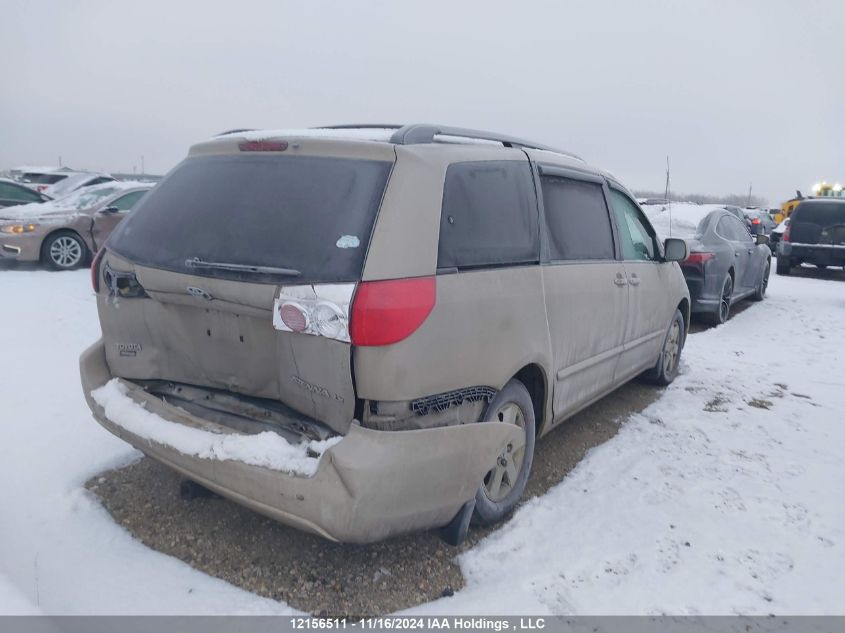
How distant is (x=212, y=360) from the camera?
8.82 ft

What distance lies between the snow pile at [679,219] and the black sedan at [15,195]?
1213 centimetres

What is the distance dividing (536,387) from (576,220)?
1.10m

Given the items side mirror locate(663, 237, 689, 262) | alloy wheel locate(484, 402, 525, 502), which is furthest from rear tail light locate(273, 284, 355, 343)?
side mirror locate(663, 237, 689, 262)

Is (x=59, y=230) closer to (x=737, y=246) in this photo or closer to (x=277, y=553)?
(x=277, y=553)

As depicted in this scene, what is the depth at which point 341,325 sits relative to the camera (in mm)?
2289

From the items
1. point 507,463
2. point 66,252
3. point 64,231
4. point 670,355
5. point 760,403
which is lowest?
point 760,403

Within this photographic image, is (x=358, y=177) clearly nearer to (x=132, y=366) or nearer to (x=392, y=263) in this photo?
(x=392, y=263)

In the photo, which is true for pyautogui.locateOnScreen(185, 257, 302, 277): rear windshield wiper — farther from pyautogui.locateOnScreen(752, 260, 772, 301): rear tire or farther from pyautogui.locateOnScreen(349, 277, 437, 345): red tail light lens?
pyautogui.locateOnScreen(752, 260, 772, 301): rear tire

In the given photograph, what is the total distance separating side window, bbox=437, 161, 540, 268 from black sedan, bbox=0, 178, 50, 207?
1317 cm

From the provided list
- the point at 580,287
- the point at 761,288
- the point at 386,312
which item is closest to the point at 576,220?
the point at 580,287

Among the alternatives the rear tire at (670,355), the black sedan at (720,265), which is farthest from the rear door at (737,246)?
the rear tire at (670,355)

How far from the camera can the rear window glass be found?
2395 mm

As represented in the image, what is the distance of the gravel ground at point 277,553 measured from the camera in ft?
8.36

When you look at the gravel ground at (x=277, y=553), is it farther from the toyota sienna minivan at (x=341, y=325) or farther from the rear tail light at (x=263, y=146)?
the rear tail light at (x=263, y=146)
